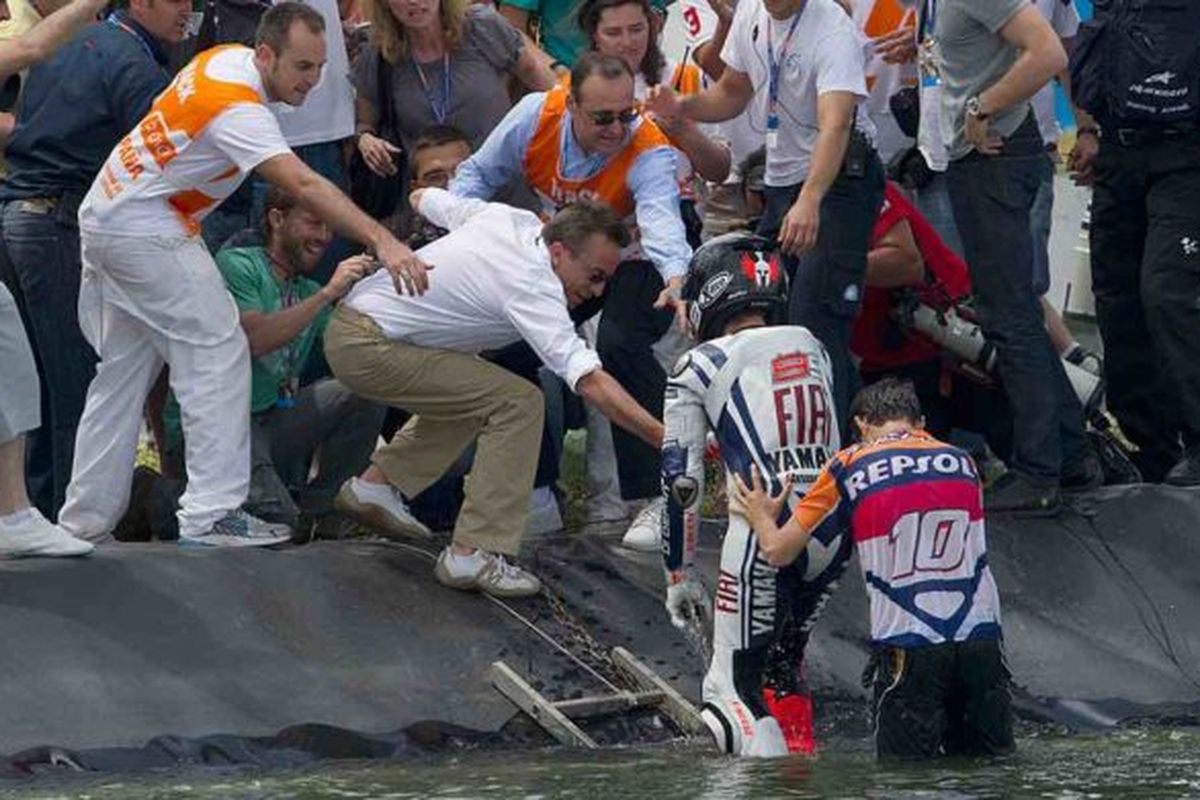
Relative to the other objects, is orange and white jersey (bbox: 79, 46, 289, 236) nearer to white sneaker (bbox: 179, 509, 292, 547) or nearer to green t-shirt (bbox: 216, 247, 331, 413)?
green t-shirt (bbox: 216, 247, 331, 413)

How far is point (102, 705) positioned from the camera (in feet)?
33.1

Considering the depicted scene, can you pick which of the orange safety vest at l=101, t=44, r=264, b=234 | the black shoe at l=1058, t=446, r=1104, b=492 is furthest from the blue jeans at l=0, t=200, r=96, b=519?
the black shoe at l=1058, t=446, r=1104, b=492

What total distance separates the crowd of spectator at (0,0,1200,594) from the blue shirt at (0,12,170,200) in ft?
0.05

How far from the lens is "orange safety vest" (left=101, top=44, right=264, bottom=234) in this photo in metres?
10.7

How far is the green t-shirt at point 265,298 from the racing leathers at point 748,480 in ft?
6.37

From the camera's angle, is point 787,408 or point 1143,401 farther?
point 1143,401

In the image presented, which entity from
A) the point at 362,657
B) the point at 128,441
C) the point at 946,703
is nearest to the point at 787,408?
the point at 946,703

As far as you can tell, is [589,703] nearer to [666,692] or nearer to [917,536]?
[666,692]

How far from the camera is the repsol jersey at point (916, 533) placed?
9.61 m

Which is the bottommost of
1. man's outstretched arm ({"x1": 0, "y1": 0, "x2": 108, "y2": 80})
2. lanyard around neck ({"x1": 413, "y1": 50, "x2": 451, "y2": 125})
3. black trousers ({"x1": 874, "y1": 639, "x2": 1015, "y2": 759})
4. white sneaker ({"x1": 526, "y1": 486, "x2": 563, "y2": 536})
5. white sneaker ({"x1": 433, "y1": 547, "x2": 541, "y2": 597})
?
black trousers ({"x1": 874, "y1": 639, "x2": 1015, "y2": 759})

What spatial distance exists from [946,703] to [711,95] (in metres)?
3.48

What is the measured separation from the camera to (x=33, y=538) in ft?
34.5

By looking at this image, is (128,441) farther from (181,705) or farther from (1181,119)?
(1181,119)

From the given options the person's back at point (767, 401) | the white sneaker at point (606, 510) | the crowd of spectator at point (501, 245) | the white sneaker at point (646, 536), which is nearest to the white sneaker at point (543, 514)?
the crowd of spectator at point (501, 245)
